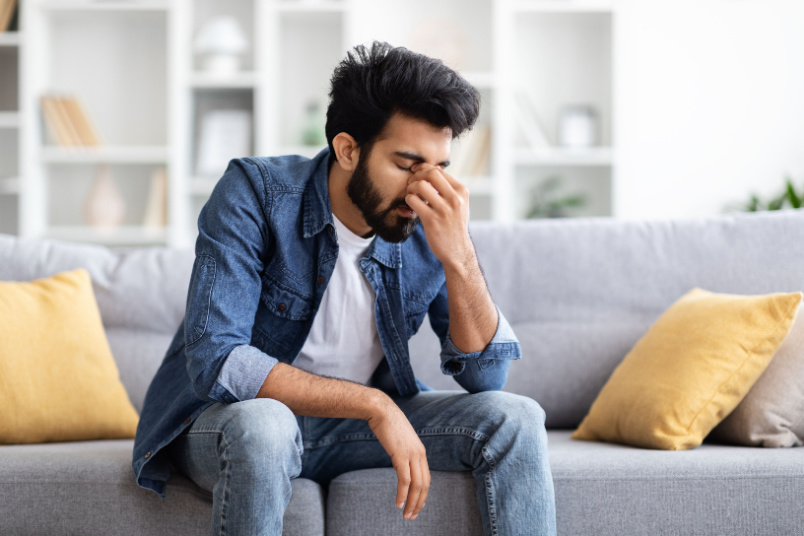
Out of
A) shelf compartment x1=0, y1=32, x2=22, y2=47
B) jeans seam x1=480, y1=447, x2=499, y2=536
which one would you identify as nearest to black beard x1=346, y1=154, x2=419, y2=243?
jeans seam x1=480, y1=447, x2=499, y2=536

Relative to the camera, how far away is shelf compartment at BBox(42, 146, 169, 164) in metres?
3.35

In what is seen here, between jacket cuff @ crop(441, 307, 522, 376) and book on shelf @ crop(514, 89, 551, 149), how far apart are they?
2086mm

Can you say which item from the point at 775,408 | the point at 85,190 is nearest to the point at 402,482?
the point at 775,408

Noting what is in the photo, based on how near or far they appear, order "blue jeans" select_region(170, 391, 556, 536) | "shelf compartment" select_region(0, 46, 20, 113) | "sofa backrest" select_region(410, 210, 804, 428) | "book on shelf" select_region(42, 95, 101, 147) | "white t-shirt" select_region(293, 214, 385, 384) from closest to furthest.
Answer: "blue jeans" select_region(170, 391, 556, 536) < "white t-shirt" select_region(293, 214, 385, 384) < "sofa backrest" select_region(410, 210, 804, 428) < "book on shelf" select_region(42, 95, 101, 147) < "shelf compartment" select_region(0, 46, 20, 113)

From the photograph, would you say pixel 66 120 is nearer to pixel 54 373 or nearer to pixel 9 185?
pixel 9 185

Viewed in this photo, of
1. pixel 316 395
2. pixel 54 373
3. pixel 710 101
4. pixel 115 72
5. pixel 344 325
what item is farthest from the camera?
pixel 115 72

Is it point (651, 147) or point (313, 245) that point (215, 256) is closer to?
point (313, 245)

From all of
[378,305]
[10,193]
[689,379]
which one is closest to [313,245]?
[378,305]

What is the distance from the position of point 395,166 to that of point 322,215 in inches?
6.5

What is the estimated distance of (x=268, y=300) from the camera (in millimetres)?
1400

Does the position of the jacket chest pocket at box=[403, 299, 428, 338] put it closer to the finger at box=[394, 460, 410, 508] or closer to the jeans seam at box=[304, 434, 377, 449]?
the jeans seam at box=[304, 434, 377, 449]

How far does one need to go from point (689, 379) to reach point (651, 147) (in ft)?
6.94

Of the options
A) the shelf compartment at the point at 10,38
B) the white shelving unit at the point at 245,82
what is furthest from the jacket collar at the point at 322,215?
the shelf compartment at the point at 10,38

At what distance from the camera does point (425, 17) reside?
11.7 feet
